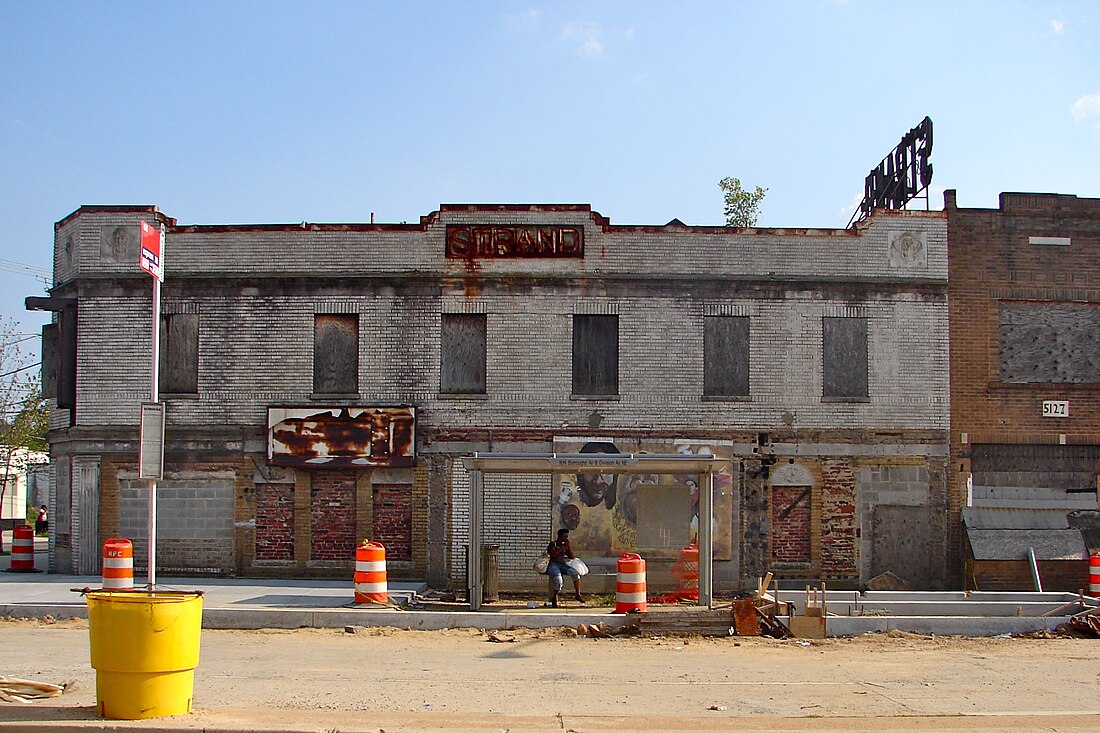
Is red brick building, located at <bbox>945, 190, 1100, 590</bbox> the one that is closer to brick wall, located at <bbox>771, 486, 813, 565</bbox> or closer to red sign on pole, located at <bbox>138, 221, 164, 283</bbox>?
brick wall, located at <bbox>771, 486, 813, 565</bbox>

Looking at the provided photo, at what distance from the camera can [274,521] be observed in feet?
73.9

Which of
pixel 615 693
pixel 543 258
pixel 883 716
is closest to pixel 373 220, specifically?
pixel 543 258

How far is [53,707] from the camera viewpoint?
33.3ft

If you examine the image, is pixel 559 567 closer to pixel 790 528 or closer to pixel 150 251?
pixel 790 528

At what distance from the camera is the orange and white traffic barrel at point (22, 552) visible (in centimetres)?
2345

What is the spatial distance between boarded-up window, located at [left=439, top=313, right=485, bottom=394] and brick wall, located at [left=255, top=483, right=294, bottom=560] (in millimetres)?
3818

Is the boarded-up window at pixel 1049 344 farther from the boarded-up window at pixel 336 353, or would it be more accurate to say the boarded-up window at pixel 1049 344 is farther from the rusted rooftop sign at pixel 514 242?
the boarded-up window at pixel 336 353

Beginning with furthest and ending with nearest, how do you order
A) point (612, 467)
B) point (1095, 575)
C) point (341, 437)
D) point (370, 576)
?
1. point (341, 437)
2. point (1095, 575)
3. point (612, 467)
4. point (370, 576)

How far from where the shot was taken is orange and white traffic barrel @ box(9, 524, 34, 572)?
23.5 metres

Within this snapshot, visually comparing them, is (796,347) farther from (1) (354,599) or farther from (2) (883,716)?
(2) (883,716)

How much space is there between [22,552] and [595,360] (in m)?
12.5

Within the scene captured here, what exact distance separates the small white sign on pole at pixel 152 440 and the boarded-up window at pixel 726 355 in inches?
470

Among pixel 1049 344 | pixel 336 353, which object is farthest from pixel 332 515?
pixel 1049 344

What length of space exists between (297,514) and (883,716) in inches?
571
